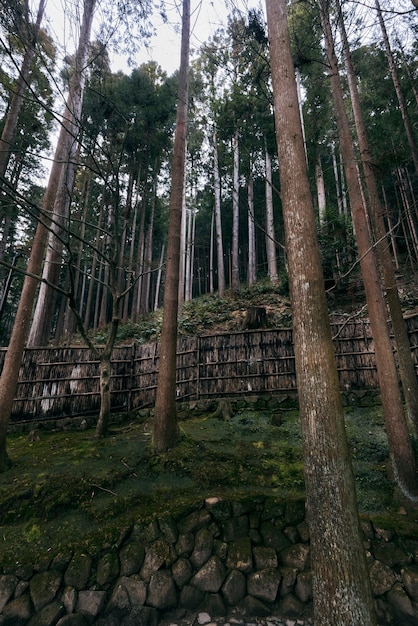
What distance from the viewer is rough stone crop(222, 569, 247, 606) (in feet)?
9.01

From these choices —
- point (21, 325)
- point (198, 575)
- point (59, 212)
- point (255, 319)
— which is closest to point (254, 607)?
point (198, 575)

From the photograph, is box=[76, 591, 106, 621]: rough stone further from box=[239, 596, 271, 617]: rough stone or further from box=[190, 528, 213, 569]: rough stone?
box=[239, 596, 271, 617]: rough stone

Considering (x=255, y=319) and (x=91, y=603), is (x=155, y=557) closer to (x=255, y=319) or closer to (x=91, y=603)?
(x=91, y=603)

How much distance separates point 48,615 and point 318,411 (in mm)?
2909

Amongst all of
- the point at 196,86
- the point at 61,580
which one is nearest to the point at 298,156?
the point at 61,580

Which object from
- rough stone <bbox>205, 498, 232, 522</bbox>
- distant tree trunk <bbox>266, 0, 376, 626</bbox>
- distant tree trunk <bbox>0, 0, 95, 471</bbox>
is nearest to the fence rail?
distant tree trunk <bbox>0, 0, 95, 471</bbox>

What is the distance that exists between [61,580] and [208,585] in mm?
1390

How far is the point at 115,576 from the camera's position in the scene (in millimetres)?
2721

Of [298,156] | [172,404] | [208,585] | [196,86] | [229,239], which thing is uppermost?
[196,86]

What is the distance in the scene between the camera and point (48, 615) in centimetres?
242

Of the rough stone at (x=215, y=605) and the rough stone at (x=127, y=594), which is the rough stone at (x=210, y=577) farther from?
the rough stone at (x=127, y=594)

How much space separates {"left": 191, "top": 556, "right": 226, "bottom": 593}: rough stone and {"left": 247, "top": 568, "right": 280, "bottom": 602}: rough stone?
0.94ft

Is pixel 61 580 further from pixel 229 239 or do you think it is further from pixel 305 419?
pixel 229 239

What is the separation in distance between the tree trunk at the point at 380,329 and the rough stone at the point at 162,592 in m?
2.85
